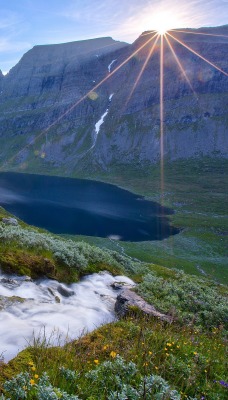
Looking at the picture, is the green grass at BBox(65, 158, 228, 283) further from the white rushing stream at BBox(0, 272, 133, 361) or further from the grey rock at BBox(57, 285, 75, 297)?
the grey rock at BBox(57, 285, 75, 297)

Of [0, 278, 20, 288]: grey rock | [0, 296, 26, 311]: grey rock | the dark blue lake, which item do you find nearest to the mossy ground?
[0, 296, 26, 311]: grey rock

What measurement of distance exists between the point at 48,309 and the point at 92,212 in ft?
311

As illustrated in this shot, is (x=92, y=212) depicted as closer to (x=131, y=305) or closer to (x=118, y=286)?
(x=118, y=286)

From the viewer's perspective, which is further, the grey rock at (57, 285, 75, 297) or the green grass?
the green grass

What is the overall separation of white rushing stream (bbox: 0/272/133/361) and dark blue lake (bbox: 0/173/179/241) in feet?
213

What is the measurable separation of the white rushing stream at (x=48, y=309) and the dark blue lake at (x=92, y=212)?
64.8 meters

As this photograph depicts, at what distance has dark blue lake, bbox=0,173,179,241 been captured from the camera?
82688 millimetres

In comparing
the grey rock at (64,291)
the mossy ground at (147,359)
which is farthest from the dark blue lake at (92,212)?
the mossy ground at (147,359)

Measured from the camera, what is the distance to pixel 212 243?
78.6 m

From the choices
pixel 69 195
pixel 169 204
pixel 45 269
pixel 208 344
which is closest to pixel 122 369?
pixel 208 344

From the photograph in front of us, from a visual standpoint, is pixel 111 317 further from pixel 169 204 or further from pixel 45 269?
pixel 169 204

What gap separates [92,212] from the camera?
10456 centimetres

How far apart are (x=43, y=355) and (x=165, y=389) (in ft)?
7.99

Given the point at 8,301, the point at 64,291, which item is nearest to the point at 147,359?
the point at 8,301
